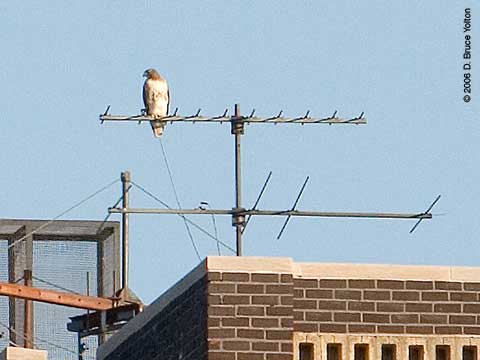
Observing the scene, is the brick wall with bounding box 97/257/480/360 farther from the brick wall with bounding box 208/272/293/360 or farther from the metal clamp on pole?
the metal clamp on pole

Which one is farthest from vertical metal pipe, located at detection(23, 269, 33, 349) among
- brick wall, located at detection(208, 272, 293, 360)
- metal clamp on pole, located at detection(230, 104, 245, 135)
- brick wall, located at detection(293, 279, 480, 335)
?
brick wall, located at detection(208, 272, 293, 360)

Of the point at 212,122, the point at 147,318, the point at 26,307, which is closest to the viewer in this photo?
the point at 147,318

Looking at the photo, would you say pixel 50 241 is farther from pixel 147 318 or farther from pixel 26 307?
pixel 147 318

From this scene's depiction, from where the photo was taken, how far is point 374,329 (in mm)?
19016

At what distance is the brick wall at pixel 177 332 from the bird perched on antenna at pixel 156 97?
5.12 m

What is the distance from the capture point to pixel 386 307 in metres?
19.0

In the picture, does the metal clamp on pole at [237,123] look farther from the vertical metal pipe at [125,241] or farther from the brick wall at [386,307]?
the brick wall at [386,307]

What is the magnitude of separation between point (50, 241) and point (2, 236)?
0.79 m

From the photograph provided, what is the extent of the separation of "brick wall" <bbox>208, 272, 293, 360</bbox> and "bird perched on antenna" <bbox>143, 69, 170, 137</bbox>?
6.64 metres

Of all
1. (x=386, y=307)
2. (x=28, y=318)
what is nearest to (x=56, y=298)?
(x=28, y=318)

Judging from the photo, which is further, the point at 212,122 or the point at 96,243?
the point at 96,243

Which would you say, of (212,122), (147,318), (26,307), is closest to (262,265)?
→ (147,318)

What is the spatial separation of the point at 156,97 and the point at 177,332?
33.1 feet

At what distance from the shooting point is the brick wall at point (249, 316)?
18500 mm
